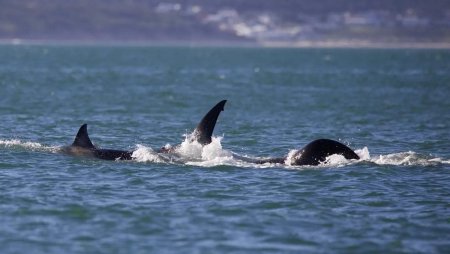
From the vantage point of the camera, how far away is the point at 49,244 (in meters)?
17.2

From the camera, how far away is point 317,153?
2475 cm

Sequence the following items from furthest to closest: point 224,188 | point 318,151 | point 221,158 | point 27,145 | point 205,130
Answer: point 27,145
point 205,130
point 221,158
point 318,151
point 224,188

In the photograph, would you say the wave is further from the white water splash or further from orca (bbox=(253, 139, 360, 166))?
the white water splash

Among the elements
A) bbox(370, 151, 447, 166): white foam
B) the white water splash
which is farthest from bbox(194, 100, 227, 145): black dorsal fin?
bbox(370, 151, 447, 166): white foam

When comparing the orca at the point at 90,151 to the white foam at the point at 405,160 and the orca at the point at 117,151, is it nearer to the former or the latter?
the orca at the point at 117,151

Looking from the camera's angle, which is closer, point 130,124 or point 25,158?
point 25,158

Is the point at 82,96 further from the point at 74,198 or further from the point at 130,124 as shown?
the point at 74,198

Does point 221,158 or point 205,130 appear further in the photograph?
point 205,130

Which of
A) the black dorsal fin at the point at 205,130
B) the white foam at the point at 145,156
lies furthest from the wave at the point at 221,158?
the black dorsal fin at the point at 205,130

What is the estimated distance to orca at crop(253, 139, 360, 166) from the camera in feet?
80.6

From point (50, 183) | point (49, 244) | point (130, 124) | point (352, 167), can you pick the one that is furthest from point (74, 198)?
point (130, 124)

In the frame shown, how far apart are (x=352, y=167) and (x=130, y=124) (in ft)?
45.4

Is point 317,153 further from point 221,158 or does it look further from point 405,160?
point 405,160

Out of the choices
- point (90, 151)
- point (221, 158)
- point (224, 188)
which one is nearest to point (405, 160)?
point (221, 158)
